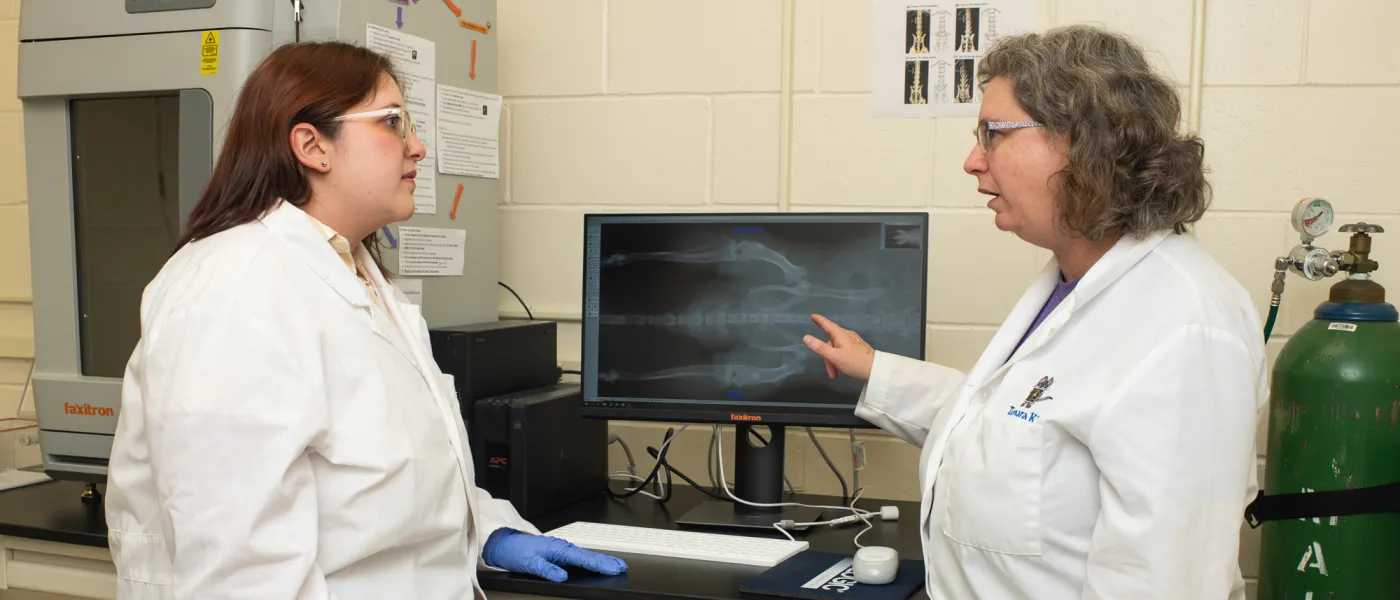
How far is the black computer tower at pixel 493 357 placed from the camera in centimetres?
198

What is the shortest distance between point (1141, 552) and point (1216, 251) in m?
1.12

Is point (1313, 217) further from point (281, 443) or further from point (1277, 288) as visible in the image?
point (281, 443)

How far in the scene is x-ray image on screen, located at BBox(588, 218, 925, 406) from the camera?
6.18ft

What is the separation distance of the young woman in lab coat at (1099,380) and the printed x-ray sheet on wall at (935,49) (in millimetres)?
723

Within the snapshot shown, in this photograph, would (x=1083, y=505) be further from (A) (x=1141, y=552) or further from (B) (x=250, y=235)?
(B) (x=250, y=235)

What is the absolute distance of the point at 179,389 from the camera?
1236 mm

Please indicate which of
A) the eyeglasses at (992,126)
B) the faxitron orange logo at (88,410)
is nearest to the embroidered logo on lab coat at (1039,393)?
the eyeglasses at (992,126)

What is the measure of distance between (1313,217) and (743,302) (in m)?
0.96

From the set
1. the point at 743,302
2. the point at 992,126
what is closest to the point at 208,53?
the point at 743,302

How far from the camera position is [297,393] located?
50.2 inches

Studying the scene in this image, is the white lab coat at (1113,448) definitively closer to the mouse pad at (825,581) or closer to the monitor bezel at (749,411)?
the mouse pad at (825,581)

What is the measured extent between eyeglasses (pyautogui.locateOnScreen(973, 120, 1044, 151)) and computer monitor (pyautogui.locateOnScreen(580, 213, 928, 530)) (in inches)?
15.7

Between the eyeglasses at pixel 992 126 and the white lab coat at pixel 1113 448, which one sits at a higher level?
the eyeglasses at pixel 992 126

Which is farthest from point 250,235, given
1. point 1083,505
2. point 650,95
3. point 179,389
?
point 650,95
